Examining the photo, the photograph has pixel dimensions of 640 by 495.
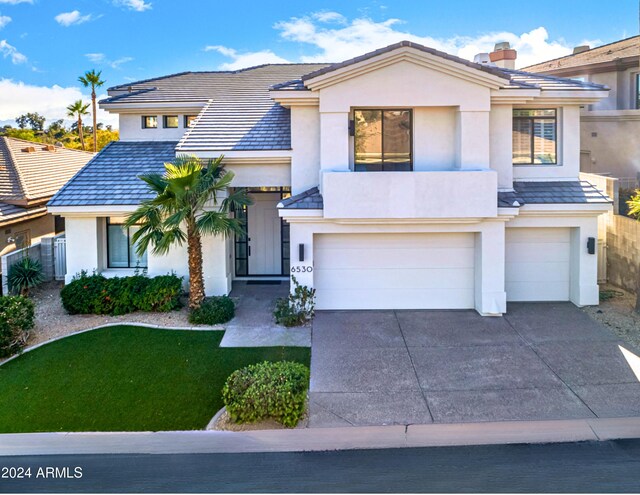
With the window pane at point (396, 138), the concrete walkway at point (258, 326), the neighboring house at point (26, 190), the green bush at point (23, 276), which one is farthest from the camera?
the neighboring house at point (26, 190)

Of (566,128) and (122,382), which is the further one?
(566,128)

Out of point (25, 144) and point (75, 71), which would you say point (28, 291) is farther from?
point (75, 71)

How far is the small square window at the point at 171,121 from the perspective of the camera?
18.0 metres

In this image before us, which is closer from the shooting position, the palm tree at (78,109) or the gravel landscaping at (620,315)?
the gravel landscaping at (620,315)

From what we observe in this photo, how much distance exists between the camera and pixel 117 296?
514 inches

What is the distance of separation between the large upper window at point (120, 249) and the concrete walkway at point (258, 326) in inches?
122

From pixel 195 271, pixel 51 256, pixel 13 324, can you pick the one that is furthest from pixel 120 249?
pixel 13 324

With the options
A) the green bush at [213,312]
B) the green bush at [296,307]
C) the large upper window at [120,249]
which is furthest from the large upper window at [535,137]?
the large upper window at [120,249]

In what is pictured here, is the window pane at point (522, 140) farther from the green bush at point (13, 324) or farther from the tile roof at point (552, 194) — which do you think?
the green bush at point (13, 324)

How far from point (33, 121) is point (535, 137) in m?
63.8

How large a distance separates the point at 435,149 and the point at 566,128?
3841 mm

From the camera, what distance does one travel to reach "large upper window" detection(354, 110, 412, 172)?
13406mm

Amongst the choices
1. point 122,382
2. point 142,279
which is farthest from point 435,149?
point 122,382

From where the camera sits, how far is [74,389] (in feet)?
29.2
